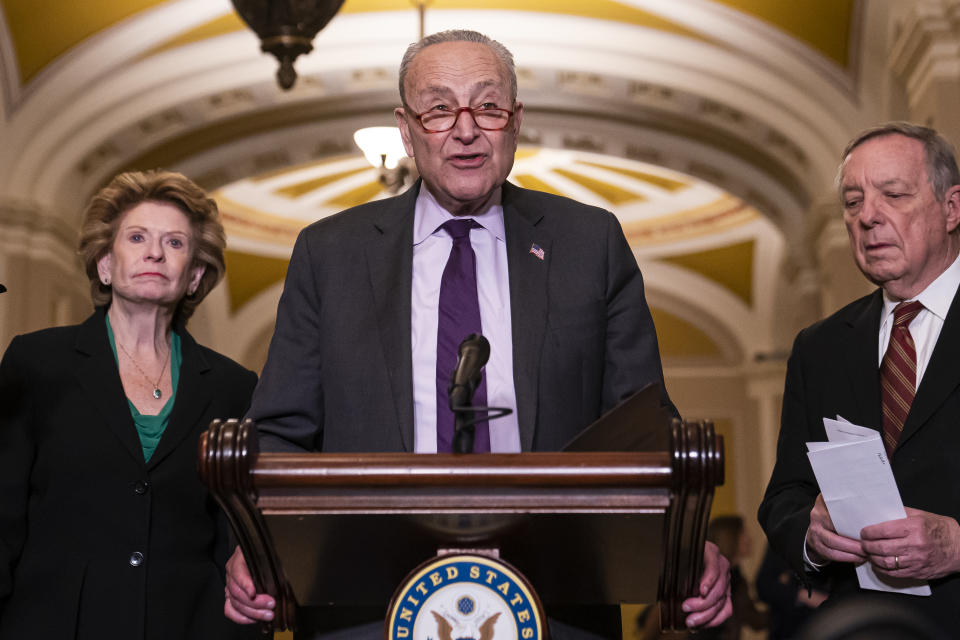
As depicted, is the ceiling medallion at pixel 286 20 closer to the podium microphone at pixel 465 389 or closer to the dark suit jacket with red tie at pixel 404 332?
the dark suit jacket with red tie at pixel 404 332

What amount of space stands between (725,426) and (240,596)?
16033 millimetres

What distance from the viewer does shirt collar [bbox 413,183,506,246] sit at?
1987 mm

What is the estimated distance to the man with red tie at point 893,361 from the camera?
7.45 feet

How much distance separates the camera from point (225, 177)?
10.9m

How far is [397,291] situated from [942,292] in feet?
3.79

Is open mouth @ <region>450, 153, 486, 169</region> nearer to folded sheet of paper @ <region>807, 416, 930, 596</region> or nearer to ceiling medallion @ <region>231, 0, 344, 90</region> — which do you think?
folded sheet of paper @ <region>807, 416, 930, 596</region>

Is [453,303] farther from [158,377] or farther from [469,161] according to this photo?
[158,377]

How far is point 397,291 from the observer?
1.89 m

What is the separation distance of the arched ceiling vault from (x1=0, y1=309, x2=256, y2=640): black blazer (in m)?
6.75

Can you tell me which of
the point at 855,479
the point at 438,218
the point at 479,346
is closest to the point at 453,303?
the point at 438,218

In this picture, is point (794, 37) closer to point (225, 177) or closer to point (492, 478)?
point (225, 177)

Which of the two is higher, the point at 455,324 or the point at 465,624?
the point at 455,324

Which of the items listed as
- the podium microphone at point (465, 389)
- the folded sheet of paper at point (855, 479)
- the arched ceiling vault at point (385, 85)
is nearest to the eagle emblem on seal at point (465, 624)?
the podium microphone at point (465, 389)

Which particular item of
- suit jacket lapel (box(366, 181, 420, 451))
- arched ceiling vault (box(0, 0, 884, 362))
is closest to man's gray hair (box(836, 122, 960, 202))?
suit jacket lapel (box(366, 181, 420, 451))
